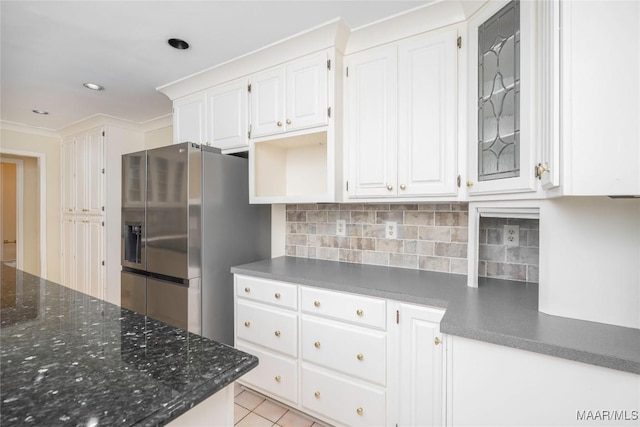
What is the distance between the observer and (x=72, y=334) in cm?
80

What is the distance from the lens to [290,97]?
199 centimetres

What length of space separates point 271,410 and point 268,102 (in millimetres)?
2019

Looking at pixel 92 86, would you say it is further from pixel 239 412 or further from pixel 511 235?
pixel 511 235

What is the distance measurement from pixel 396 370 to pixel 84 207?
3.82 m

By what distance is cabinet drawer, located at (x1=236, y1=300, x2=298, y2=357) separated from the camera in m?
1.80

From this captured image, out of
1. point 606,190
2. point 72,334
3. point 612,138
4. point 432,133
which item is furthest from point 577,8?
point 72,334

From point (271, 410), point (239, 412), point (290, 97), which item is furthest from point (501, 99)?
point (239, 412)

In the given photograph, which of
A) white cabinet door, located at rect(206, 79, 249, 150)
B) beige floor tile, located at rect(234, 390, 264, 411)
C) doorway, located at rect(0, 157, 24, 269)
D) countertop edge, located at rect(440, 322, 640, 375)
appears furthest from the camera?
doorway, located at rect(0, 157, 24, 269)

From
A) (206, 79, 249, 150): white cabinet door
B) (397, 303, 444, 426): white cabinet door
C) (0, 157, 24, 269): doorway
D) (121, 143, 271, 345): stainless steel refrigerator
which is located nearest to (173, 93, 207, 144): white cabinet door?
(206, 79, 249, 150): white cabinet door

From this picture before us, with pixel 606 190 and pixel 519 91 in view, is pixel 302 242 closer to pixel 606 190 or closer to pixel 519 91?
pixel 519 91

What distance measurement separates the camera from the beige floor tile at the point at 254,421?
1.77 m

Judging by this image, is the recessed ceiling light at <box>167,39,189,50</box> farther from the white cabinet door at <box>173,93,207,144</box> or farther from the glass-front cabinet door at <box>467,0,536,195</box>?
the glass-front cabinet door at <box>467,0,536,195</box>

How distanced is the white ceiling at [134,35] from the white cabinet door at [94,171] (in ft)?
2.63

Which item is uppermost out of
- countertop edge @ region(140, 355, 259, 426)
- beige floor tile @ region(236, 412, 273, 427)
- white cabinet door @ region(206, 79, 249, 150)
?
white cabinet door @ region(206, 79, 249, 150)
